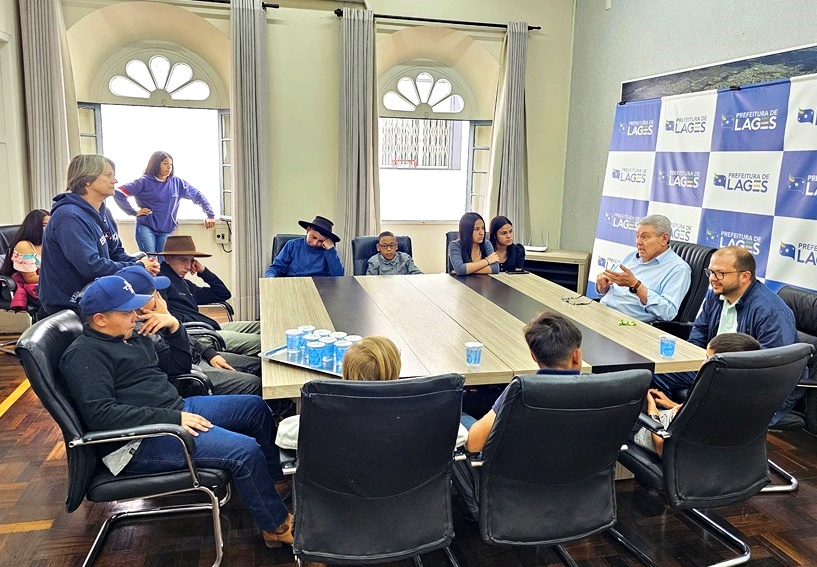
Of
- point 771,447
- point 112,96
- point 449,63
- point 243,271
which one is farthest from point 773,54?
point 112,96

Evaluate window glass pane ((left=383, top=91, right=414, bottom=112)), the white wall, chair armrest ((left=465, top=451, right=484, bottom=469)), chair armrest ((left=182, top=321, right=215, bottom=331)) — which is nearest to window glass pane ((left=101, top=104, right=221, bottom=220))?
window glass pane ((left=383, top=91, right=414, bottom=112))

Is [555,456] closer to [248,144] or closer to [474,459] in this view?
[474,459]

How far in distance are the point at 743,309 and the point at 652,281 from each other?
2.90ft

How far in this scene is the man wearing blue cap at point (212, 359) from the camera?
8.39ft

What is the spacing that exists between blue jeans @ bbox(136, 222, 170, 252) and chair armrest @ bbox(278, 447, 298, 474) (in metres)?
4.13

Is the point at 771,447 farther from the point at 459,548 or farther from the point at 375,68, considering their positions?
the point at 375,68

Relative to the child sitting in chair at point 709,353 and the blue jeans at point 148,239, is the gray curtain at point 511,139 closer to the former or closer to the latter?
the blue jeans at point 148,239

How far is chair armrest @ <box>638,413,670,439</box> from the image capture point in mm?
2199

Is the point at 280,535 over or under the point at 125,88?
under

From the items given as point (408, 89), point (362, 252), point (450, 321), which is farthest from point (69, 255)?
point (408, 89)

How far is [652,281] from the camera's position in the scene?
3879mm

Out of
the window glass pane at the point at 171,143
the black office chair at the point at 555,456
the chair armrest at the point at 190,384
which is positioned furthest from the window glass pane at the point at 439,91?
the black office chair at the point at 555,456

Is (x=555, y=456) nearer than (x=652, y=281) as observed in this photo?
Yes

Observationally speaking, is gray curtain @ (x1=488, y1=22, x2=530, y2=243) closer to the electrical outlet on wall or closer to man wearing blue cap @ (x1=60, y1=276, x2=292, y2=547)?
the electrical outlet on wall
